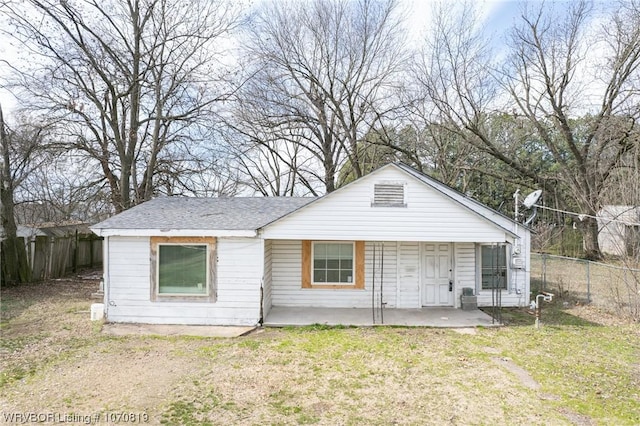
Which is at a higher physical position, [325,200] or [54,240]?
[325,200]

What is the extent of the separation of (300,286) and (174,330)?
370 cm

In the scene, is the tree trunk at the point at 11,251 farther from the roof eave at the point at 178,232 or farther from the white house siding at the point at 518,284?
the white house siding at the point at 518,284

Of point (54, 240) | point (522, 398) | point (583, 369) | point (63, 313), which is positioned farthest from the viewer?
point (54, 240)

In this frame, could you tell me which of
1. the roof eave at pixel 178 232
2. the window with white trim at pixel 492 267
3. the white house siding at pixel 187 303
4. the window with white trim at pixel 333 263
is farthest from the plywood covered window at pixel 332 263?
the window with white trim at pixel 492 267

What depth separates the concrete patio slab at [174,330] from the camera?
9.09 metres

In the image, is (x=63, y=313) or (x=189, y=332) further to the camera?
(x=63, y=313)

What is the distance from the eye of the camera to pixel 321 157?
26.9 m

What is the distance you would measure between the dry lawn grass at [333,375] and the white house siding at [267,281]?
920 mm

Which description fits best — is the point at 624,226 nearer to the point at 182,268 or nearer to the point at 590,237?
the point at 182,268

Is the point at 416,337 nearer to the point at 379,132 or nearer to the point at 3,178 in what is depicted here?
the point at 3,178

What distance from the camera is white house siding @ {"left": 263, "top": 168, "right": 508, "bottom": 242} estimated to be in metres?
9.92

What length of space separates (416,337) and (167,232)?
20.8 ft

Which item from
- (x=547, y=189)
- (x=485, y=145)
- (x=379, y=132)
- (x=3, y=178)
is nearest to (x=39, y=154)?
(x=3, y=178)

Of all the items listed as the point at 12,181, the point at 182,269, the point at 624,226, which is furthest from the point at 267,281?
the point at 12,181
